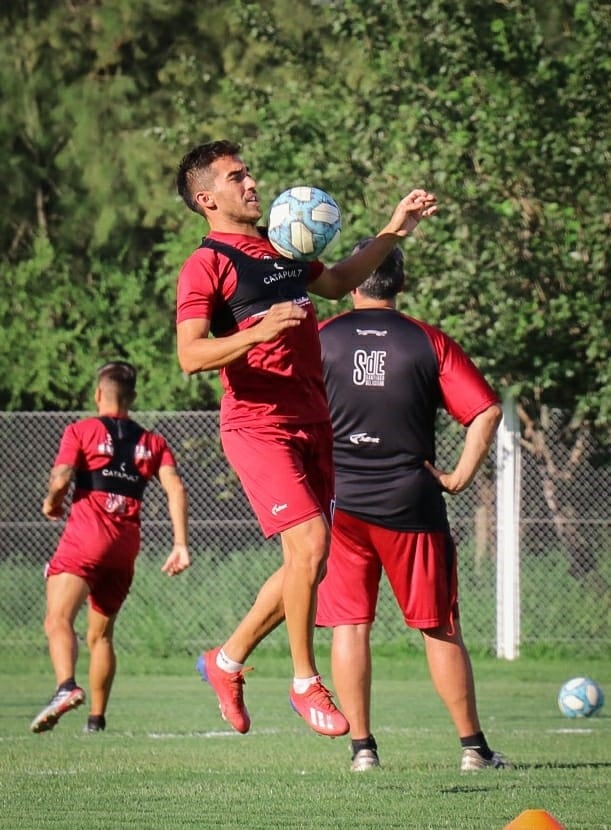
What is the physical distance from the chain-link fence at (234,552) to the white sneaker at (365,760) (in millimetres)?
8993

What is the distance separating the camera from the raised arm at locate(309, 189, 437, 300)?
703cm

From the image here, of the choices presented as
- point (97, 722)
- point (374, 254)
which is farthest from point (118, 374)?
point (374, 254)

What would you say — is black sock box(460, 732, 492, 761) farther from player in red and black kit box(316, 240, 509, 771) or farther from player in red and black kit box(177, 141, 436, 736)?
player in red and black kit box(177, 141, 436, 736)

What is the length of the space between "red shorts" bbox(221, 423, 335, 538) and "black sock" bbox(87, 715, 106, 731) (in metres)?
4.43

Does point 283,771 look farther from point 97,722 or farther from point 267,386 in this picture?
point 97,722

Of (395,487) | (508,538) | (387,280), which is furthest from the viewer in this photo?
(508,538)

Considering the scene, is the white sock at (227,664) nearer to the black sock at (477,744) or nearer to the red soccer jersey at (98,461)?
the black sock at (477,744)

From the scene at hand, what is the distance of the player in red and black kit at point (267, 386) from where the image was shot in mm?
6430

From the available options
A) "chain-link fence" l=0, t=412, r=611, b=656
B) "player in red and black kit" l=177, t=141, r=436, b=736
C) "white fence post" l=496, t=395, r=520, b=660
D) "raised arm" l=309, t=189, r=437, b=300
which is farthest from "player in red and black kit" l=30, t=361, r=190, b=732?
"white fence post" l=496, t=395, r=520, b=660

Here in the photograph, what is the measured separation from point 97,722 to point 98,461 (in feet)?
5.56

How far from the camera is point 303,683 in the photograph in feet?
21.1

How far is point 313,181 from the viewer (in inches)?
719

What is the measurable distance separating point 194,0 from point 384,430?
19894 mm

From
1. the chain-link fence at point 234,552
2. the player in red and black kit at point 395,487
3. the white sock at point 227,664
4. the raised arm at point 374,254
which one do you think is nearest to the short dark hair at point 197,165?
the raised arm at point 374,254
